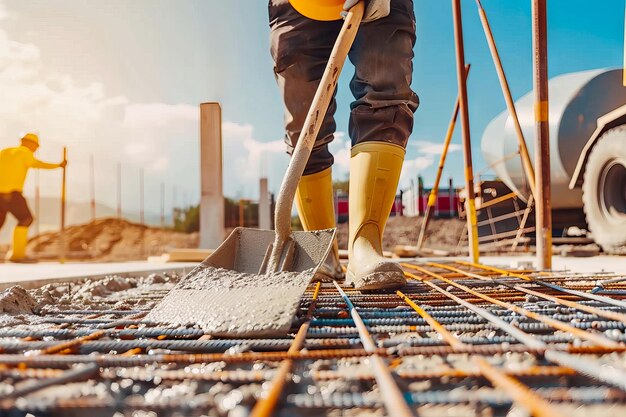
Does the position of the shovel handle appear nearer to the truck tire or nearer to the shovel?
the shovel

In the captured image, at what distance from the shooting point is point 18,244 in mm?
6305

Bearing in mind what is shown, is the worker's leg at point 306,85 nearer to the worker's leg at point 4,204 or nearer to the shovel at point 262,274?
the shovel at point 262,274

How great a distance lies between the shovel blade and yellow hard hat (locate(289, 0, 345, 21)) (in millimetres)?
894

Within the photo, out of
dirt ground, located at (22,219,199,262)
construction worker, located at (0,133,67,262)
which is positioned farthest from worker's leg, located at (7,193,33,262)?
dirt ground, located at (22,219,199,262)

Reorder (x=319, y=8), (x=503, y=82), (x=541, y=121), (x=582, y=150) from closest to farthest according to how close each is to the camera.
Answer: (x=319, y=8) < (x=541, y=121) < (x=503, y=82) < (x=582, y=150)

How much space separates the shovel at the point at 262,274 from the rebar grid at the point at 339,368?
0.05m

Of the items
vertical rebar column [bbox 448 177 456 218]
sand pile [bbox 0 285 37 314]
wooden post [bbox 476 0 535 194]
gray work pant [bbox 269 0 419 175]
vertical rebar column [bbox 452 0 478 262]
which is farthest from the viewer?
vertical rebar column [bbox 448 177 456 218]

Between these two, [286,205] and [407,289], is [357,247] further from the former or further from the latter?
[286,205]

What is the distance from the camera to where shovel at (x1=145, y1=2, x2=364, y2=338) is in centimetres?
94

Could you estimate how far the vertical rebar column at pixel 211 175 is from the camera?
5891mm

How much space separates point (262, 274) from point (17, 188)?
6385mm

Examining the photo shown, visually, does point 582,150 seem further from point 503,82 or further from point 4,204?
point 4,204

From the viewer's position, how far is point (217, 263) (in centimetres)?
137

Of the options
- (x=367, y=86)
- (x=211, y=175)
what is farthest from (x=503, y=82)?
(x=211, y=175)
